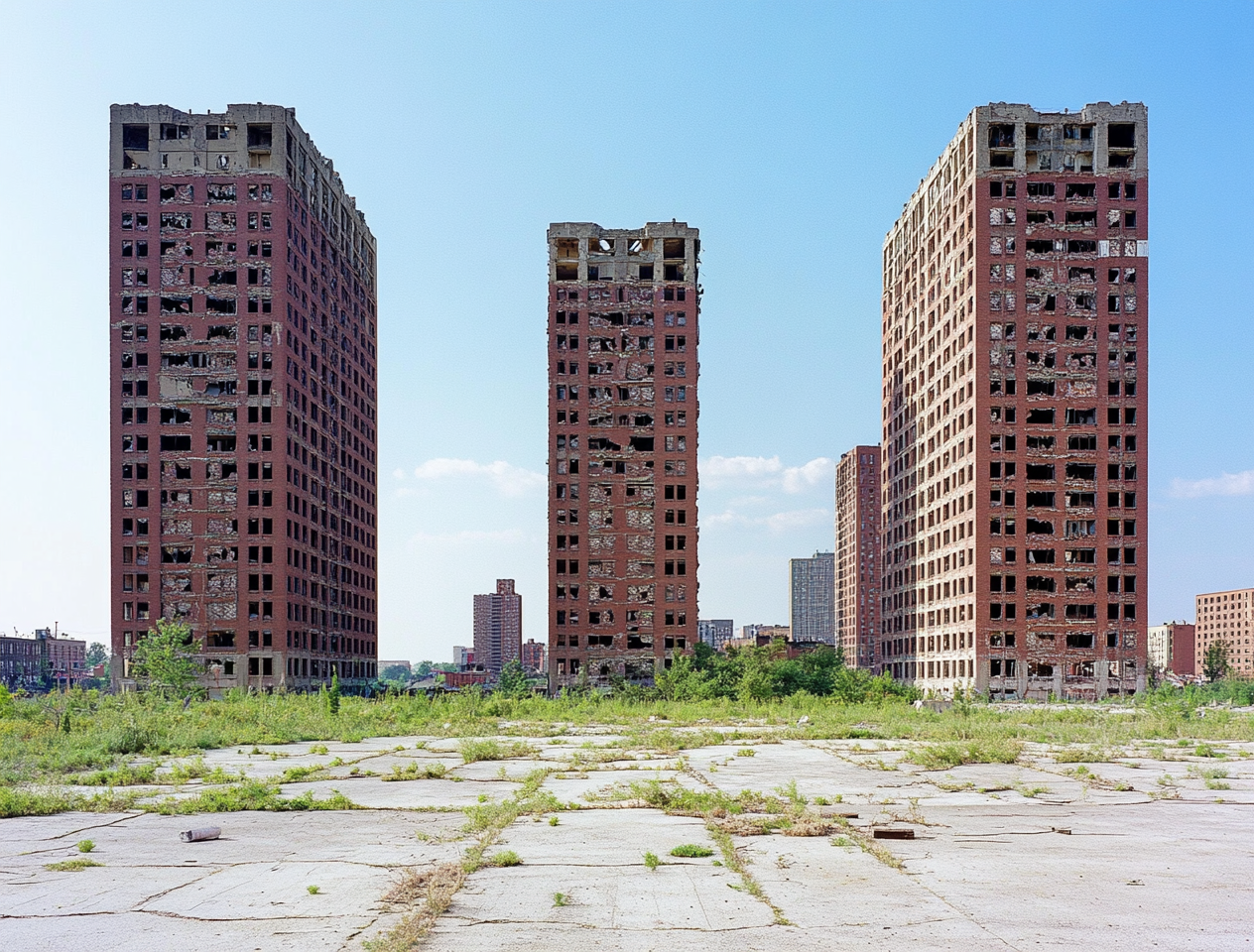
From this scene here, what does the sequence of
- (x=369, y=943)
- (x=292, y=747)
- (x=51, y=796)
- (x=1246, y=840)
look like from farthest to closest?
(x=292, y=747)
(x=51, y=796)
(x=1246, y=840)
(x=369, y=943)

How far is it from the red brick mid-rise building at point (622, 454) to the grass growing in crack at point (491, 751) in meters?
70.1

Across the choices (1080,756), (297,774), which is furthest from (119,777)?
(1080,756)

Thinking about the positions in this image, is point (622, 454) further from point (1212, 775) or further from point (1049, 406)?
point (1212, 775)

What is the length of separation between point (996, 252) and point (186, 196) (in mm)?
66279

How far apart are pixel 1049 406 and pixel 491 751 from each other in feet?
241

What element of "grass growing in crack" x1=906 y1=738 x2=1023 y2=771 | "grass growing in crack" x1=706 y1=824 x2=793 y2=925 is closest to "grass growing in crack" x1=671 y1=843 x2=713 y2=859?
"grass growing in crack" x1=706 y1=824 x2=793 y2=925

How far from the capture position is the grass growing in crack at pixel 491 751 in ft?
85.5

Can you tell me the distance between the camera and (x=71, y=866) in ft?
43.1

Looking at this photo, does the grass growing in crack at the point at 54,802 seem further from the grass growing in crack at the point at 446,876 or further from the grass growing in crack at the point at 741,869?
the grass growing in crack at the point at 741,869

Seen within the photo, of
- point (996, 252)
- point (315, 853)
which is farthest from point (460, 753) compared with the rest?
point (996, 252)

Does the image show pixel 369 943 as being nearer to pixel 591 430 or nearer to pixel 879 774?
pixel 879 774

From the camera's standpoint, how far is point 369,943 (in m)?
9.48

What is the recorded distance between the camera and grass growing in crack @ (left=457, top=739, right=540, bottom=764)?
85.5 feet

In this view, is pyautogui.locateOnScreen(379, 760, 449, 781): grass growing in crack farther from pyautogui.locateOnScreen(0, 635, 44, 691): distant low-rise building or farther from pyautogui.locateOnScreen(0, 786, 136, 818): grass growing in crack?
pyautogui.locateOnScreen(0, 635, 44, 691): distant low-rise building
